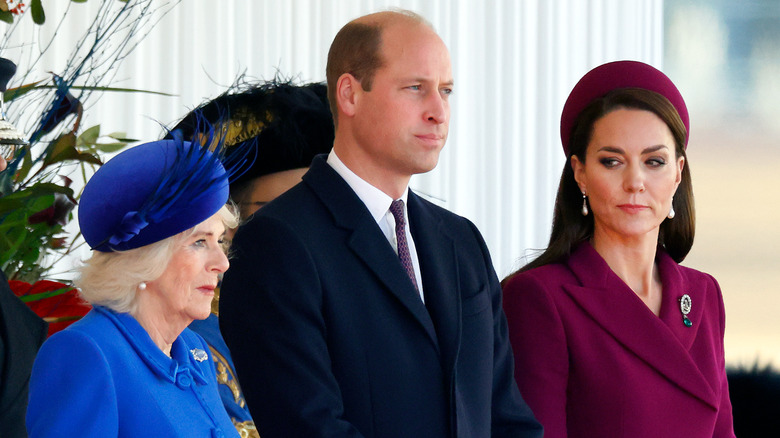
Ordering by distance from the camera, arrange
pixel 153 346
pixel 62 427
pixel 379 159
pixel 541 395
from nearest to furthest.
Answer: pixel 62 427
pixel 153 346
pixel 379 159
pixel 541 395

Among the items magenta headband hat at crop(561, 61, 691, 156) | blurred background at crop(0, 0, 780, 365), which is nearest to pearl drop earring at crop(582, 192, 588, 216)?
magenta headband hat at crop(561, 61, 691, 156)

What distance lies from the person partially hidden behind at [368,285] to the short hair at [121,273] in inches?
11.2

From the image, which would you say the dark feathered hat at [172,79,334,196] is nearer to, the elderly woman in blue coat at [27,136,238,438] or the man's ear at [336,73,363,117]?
the man's ear at [336,73,363,117]

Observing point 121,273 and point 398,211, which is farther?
point 398,211

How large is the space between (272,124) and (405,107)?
1.85 feet

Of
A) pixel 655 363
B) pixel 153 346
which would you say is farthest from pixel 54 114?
pixel 655 363

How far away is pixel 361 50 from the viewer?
192 cm

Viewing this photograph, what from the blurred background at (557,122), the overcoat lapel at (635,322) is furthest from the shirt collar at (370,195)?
the blurred background at (557,122)

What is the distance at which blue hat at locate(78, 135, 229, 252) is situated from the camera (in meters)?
1.49

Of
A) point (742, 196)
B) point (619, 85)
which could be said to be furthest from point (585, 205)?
point (742, 196)

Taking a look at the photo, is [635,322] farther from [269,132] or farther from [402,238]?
[269,132]

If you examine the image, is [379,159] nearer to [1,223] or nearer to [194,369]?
[194,369]

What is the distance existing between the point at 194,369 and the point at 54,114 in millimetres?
437

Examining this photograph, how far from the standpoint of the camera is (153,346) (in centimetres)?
151
